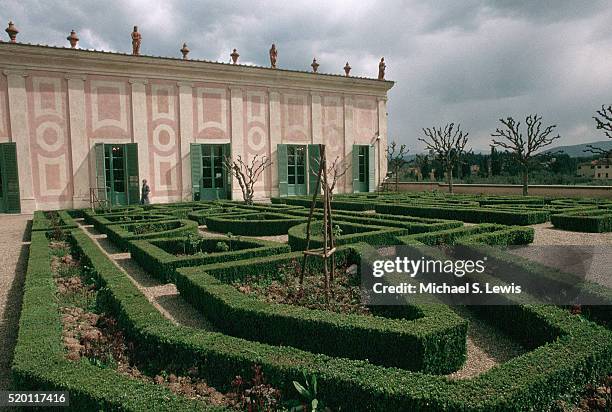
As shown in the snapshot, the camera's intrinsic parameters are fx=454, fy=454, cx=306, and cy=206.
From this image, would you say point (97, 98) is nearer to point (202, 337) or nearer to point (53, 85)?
point (53, 85)

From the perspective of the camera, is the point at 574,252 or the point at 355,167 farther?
the point at 355,167

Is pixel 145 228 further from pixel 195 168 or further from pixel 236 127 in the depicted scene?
pixel 236 127

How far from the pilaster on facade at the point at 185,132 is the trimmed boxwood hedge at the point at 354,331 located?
16063 millimetres

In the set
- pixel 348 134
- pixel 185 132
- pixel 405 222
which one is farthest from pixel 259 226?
pixel 348 134

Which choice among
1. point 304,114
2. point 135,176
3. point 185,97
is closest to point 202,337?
point 135,176

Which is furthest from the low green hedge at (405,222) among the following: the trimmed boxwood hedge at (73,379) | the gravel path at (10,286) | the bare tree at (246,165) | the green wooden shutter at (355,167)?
the green wooden shutter at (355,167)

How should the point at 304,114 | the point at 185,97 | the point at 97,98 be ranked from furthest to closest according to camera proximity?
the point at 304,114, the point at 185,97, the point at 97,98

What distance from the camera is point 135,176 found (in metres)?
19.3

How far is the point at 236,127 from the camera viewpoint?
21.7 metres

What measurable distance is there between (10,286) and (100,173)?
12.9 meters

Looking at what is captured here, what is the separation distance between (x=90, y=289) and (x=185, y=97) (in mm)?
15553

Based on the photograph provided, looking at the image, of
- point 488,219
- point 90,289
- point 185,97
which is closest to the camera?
point 90,289

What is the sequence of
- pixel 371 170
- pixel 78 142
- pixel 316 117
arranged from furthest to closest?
1. pixel 371 170
2. pixel 316 117
3. pixel 78 142

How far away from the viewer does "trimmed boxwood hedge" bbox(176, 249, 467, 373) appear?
3.88 metres
